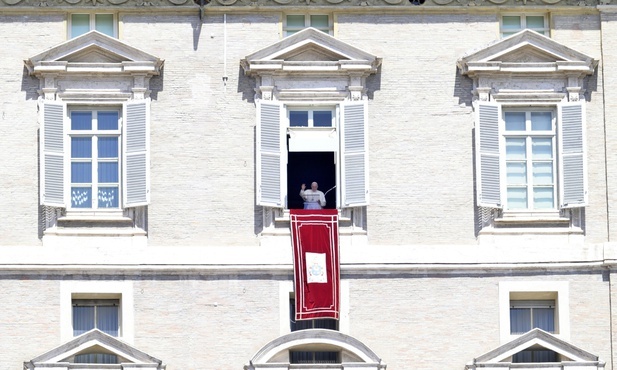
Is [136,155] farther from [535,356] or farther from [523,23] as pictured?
[535,356]

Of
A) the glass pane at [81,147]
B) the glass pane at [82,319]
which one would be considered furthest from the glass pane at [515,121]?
the glass pane at [82,319]

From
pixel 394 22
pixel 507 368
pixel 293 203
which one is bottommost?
pixel 507 368

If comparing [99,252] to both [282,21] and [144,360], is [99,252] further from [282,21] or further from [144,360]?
[282,21]

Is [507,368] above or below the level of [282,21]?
below

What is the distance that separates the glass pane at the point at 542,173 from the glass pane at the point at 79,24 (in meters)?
10.1

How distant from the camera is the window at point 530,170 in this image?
193 ft

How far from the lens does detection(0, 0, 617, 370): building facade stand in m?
57.8

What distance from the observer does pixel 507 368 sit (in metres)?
57.4

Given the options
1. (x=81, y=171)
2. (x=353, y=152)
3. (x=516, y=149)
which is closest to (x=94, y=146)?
(x=81, y=171)

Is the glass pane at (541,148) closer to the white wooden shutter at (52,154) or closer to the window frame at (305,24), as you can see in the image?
the window frame at (305,24)

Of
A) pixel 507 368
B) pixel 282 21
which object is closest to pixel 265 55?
pixel 282 21

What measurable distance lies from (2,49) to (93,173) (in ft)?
10.9

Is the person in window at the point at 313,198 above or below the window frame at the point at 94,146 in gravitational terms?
below

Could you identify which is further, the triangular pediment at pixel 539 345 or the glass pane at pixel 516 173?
the glass pane at pixel 516 173
